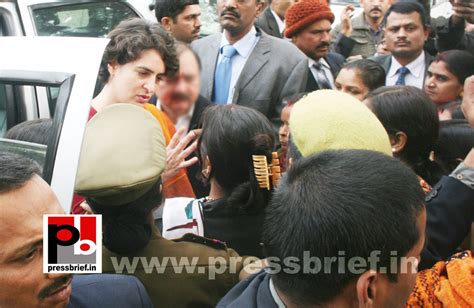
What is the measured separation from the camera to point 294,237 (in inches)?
53.3

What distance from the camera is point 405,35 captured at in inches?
193

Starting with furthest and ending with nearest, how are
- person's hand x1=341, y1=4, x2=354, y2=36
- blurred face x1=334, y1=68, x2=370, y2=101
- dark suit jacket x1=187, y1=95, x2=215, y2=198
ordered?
person's hand x1=341, y1=4, x2=354, y2=36 < blurred face x1=334, y1=68, x2=370, y2=101 < dark suit jacket x1=187, y1=95, x2=215, y2=198

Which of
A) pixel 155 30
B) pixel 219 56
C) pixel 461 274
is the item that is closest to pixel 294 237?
pixel 461 274

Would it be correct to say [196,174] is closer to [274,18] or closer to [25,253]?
[25,253]

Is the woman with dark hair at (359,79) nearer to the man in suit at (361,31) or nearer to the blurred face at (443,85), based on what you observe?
the blurred face at (443,85)

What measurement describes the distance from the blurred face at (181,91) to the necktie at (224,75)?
482 millimetres

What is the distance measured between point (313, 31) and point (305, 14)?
0.15m

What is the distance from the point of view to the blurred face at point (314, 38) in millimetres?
5098

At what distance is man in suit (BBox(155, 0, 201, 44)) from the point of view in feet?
16.9

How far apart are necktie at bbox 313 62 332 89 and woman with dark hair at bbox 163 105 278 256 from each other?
2.60 meters

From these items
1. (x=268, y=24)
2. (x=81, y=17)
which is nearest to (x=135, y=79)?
(x=81, y=17)

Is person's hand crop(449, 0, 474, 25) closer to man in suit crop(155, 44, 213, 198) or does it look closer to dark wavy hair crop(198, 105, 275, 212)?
man in suit crop(155, 44, 213, 198)

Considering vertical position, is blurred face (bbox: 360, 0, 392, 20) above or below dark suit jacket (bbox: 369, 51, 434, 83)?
below

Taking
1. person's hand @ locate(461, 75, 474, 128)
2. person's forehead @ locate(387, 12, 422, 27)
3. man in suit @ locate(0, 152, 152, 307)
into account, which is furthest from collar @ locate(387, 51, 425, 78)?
man in suit @ locate(0, 152, 152, 307)
